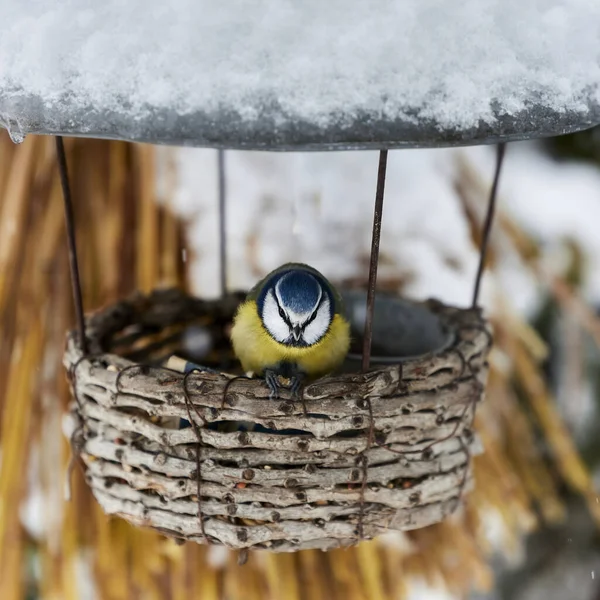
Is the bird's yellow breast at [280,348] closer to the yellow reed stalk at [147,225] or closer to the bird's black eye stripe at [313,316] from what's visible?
the bird's black eye stripe at [313,316]

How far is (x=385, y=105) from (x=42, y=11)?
0.28 meters

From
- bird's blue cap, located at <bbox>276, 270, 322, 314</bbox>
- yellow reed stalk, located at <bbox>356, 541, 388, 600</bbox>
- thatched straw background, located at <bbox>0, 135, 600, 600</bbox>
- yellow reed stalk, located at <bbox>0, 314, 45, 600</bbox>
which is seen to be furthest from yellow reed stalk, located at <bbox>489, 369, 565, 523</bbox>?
yellow reed stalk, located at <bbox>0, 314, 45, 600</bbox>

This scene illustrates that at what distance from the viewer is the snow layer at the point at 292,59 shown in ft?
1.61

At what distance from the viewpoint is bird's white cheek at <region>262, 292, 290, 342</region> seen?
842 mm

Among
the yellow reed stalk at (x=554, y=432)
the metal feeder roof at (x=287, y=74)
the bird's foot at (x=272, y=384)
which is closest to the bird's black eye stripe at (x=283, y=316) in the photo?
the bird's foot at (x=272, y=384)

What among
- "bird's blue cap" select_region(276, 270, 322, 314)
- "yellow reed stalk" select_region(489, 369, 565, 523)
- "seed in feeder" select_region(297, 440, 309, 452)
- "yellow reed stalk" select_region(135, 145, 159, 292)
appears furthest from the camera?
"yellow reed stalk" select_region(489, 369, 565, 523)

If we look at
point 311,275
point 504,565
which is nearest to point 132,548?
point 311,275

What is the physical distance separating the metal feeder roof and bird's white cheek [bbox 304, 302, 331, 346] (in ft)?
1.15

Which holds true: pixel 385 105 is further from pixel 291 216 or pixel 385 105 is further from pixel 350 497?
pixel 291 216

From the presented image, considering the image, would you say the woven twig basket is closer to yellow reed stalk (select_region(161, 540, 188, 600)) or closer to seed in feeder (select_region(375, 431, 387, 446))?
seed in feeder (select_region(375, 431, 387, 446))

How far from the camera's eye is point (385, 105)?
0.49 meters

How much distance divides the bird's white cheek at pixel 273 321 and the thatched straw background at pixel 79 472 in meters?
0.33

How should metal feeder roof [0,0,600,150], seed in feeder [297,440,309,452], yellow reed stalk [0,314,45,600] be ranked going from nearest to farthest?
metal feeder roof [0,0,600,150], seed in feeder [297,440,309,452], yellow reed stalk [0,314,45,600]

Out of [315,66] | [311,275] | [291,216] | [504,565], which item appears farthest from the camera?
[504,565]
